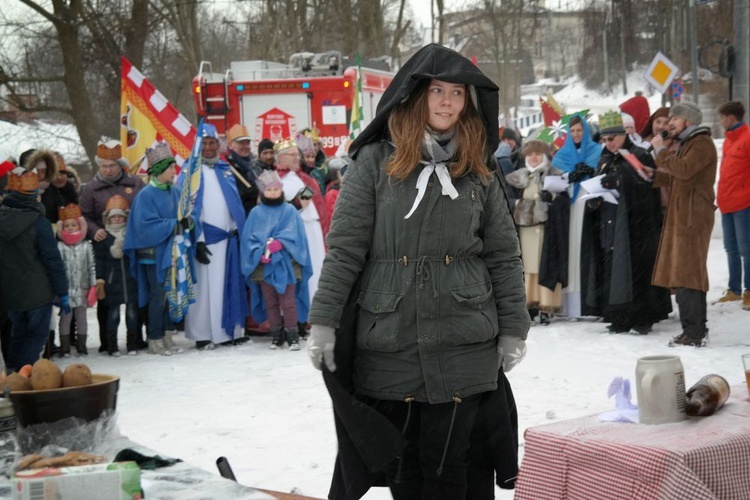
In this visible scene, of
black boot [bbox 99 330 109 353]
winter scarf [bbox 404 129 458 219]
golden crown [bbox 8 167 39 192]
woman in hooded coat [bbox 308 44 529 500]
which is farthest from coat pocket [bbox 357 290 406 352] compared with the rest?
black boot [bbox 99 330 109 353]

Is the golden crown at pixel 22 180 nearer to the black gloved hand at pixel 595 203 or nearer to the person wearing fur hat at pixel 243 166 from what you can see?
the person wearing fur hat at pixel 243 166

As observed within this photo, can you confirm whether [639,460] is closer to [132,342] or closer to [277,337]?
[277,337]

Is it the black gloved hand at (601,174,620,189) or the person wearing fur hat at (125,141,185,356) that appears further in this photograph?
the black gloved hand at (601,174,620,189)

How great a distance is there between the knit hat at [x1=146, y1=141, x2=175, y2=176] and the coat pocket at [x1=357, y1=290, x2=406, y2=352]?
641 cm

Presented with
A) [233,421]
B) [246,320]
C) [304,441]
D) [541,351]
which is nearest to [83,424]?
[304,441]

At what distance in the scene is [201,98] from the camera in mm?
17844

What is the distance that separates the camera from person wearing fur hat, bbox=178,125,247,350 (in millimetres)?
10203

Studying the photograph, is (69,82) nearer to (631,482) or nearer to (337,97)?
(337,97)

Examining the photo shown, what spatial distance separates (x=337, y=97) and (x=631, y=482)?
15192 mm

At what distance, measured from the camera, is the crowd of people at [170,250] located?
967 cm

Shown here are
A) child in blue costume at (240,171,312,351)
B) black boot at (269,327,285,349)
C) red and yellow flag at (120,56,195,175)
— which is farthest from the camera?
red and yellow flag at (120,56,195,175)

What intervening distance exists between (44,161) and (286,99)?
9403 millimetres

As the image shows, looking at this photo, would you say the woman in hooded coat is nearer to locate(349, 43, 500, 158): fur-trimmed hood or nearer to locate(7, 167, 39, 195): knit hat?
locate(349, 43, 500, 158): fur-trimmed hood

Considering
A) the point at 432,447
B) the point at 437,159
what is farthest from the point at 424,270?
the point at 432,447
